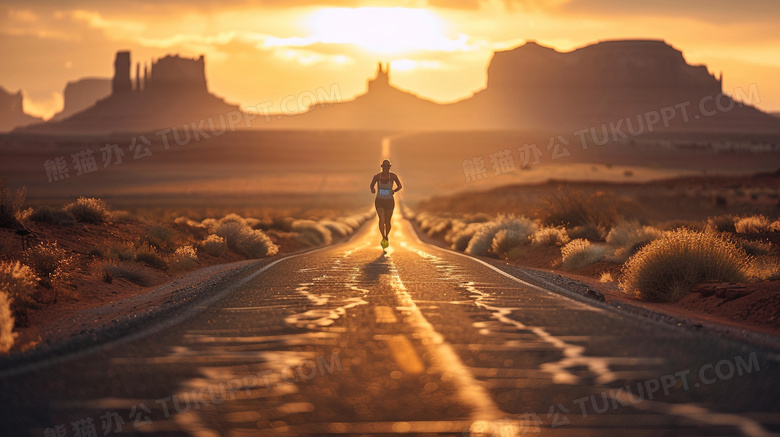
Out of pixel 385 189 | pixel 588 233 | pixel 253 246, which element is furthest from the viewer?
pixel 253 246

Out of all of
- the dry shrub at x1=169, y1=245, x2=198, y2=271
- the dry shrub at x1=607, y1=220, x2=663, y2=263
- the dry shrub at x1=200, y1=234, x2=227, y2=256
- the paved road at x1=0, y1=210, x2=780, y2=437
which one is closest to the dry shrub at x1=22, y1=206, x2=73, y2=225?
the dry shrub at x1=169, y1=245, x2=198, y2=271

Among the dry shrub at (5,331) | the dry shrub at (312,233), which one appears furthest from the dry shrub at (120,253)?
the dry shrub at (312,233)

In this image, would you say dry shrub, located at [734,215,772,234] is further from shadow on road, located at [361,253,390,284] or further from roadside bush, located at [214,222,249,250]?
roadside bush, located at [214,222,249,250]

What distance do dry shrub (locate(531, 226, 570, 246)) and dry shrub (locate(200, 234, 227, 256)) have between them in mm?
10886

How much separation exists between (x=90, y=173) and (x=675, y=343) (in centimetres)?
12361

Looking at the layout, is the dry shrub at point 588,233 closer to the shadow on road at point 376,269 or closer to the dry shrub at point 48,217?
the shadow on road at point 376,269

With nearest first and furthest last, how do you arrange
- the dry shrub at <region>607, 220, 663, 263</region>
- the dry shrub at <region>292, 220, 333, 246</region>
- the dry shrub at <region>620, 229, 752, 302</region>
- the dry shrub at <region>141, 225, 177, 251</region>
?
the dry shrub at <region>620, 229, 752, 302</region>, the dry shrub at <region>607, 220, 663, 263</region>, the dry shrub at <region>141, 225, 177, 251</region>, the dry shrub at <region>292, 220, 333, 246</region>

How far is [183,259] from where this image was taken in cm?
2481

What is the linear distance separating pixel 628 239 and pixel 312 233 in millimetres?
21689

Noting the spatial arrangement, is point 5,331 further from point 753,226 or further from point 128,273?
point 753,226

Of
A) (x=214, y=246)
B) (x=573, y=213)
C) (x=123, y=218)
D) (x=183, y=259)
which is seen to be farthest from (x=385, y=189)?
(x=573, y=213)

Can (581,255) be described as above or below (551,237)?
below

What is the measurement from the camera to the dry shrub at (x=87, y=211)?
26683 mm

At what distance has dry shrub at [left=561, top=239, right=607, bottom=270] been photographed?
24.1 m
